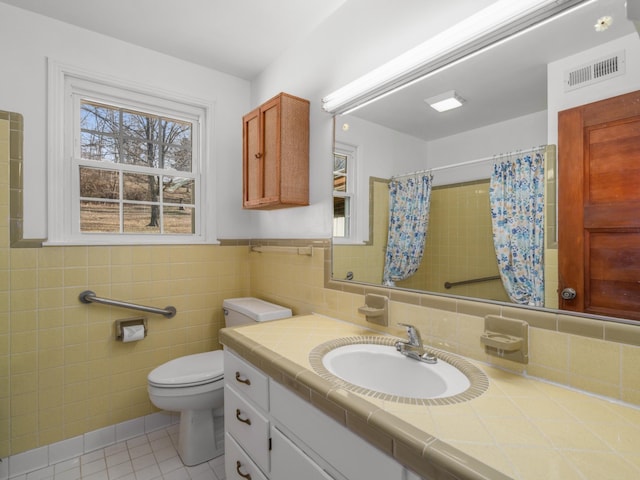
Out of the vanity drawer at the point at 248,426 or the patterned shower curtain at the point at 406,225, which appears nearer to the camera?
the vanity drawer at the point at 248,426

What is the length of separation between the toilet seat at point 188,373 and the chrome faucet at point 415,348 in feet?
3.63

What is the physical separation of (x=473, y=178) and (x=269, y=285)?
1.53 m

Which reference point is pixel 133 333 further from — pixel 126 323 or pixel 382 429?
pixel 382 429

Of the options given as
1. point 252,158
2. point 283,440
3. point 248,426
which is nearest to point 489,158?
point 283,440

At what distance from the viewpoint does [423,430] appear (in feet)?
2.29

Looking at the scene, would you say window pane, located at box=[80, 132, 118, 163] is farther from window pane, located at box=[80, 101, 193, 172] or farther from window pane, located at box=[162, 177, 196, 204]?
window pane, located at box=[162, 177, 196, 204]

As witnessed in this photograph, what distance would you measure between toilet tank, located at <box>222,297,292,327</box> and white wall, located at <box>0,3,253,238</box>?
506 millimetres

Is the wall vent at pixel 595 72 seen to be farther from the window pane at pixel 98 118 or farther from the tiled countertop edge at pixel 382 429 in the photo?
the window pane at pixel 98 118

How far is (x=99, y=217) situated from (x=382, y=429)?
6.79 ft

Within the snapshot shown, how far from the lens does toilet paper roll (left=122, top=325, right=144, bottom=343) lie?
200 cm

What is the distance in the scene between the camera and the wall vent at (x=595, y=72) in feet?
2.78

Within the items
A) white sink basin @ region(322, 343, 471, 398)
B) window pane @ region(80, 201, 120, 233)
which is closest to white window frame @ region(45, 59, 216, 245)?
window pane @ region(80, 201, 120, 233)

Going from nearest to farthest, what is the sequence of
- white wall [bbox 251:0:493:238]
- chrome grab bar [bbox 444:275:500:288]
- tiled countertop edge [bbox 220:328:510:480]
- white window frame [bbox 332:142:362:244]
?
tiled countertop edge [bbox 220:328:510:480] < chrome grab bar [bbox 444:275:500:288] < white wall [bbox 251:0:493:238] < white window frame [bbox 332:142:362:244]

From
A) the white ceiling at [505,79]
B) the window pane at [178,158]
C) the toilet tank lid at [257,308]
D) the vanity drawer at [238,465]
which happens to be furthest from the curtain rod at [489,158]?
the window pane at [178,158]
